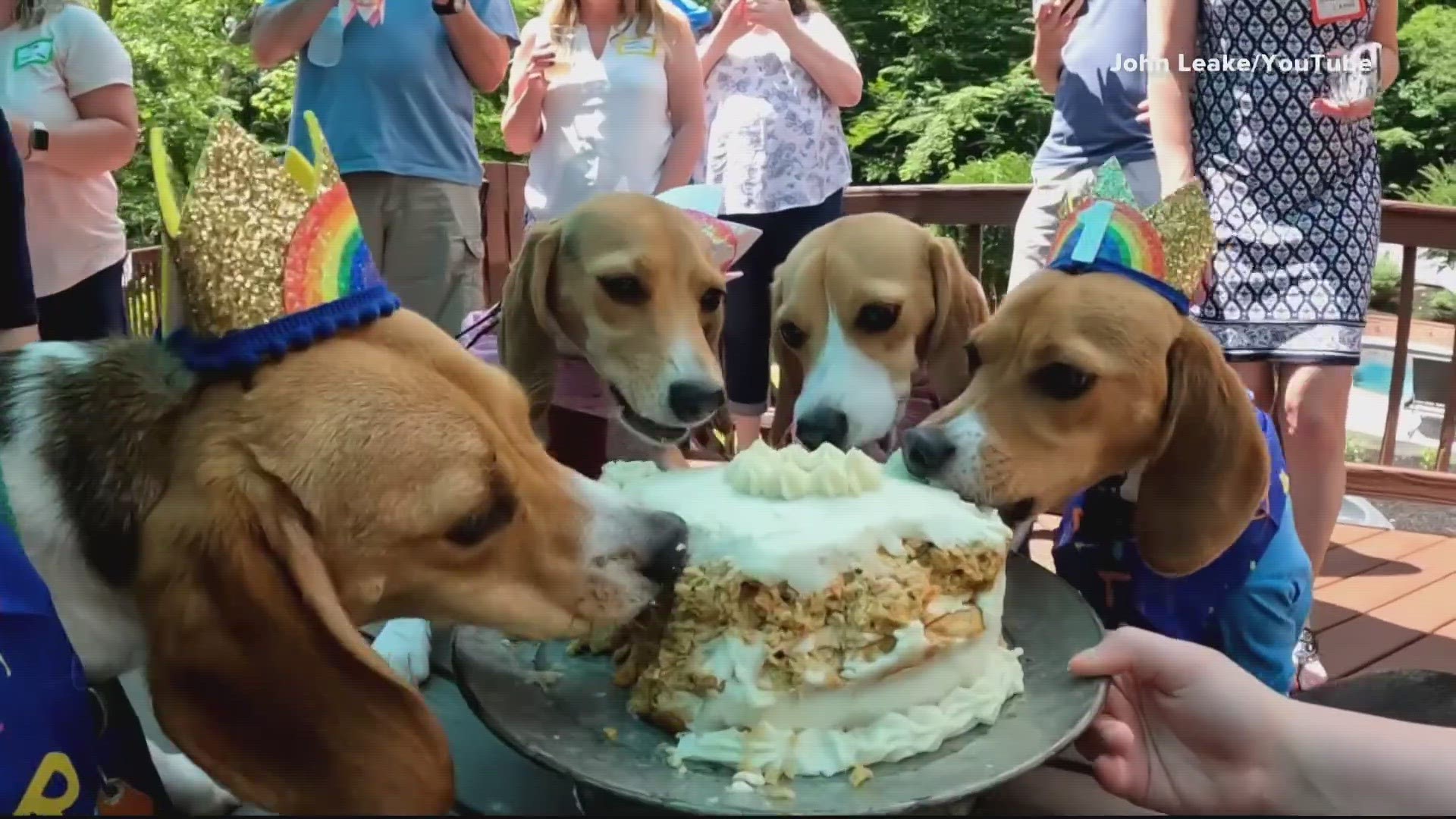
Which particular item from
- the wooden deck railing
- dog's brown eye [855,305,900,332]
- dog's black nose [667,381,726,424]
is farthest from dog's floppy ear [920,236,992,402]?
the wooden deck railing

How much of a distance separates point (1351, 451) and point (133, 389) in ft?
29.3

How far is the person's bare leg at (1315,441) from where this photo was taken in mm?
3270

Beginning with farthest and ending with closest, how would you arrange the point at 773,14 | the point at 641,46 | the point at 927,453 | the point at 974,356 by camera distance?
the point at 773,14, the point at 641,46, the point at 974,356, the point at 927,453

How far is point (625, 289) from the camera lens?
108 inches

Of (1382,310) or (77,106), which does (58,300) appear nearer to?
(77,106)

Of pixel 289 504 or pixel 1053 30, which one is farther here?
pixel 1053 30

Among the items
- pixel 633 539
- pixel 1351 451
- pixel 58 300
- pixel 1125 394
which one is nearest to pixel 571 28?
pixel 58 300

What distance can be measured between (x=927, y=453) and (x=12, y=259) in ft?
5.81

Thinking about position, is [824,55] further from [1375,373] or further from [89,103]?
[1375,373]

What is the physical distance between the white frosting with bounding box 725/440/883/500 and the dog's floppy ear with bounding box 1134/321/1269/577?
24.4 inches

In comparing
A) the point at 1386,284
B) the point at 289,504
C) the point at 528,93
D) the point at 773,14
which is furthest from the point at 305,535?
the point at 1386,284

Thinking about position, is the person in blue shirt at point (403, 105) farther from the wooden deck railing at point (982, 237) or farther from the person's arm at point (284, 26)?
the wooden deck railing at point (982, 237)

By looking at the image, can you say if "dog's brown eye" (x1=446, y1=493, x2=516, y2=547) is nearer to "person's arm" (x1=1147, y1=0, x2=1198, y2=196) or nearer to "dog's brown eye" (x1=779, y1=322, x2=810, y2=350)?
"dog's brown eye" (x1=779, y1=322, x2=810, y2=350)

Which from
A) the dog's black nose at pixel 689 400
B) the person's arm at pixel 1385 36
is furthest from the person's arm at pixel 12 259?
the person's arm at pixel 1385 36
